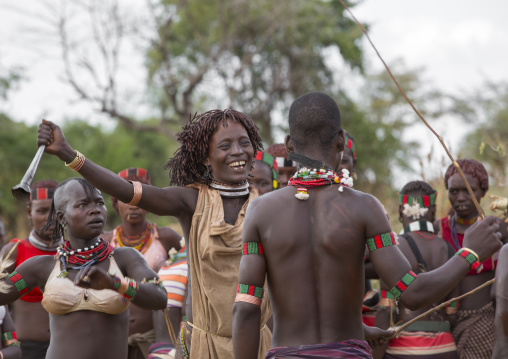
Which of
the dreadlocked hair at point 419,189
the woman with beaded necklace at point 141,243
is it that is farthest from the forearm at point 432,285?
the woman with beaded necklace at point 141,243

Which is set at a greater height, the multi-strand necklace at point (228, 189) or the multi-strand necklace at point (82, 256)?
the multi-strand necklace at point (228, 189)

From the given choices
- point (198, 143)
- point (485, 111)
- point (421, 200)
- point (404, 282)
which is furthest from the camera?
point (485, 111)

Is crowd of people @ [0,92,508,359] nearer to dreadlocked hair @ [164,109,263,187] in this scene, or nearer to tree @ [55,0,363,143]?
dreadlocked hair @ [164,109,263,187]

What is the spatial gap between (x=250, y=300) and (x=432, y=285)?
82 centimetres

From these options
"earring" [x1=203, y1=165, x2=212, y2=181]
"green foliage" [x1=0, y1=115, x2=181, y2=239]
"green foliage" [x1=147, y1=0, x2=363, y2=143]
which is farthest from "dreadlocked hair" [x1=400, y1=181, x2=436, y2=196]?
"green foliage" [x1=147, y1=0, x2=363, y2=143]

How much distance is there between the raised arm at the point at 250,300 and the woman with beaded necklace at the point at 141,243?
10.3 feet

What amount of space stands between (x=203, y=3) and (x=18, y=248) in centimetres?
2111

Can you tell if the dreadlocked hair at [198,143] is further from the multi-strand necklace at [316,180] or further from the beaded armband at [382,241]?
the beaded armband at [382,241]

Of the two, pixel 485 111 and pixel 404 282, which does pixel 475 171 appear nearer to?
pixel 404 282

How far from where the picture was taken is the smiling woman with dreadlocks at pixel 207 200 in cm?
384

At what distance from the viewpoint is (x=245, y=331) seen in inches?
122

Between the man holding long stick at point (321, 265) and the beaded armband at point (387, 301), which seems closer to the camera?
the man holding long stick at point (321, 265)

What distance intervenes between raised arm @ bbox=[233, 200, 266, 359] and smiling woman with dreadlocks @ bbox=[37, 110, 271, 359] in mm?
841

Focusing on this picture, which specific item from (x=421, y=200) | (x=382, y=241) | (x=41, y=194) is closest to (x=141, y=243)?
(x=41, y=194)
